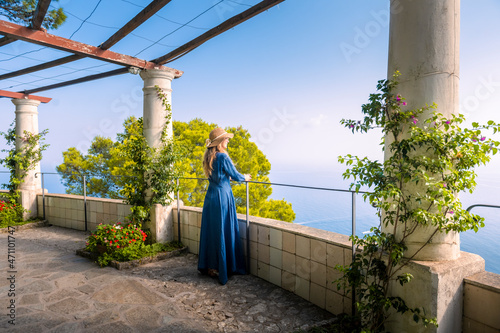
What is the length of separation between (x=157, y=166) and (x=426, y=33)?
13.7 ft

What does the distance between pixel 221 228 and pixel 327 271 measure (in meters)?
1.42

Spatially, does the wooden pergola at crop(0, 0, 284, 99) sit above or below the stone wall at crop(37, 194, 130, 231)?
above

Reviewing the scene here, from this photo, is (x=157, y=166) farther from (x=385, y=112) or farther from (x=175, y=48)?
(x=385, y=112)

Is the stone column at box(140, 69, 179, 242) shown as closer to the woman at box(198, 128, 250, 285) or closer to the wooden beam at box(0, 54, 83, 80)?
the wooden beam at box(0, 54, 83, 80)

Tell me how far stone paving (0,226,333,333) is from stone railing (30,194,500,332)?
183 millimetres

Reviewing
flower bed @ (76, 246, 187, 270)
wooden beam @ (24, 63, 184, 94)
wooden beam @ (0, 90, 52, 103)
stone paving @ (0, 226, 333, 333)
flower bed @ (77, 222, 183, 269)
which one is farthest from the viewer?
wooden beam @ (0, 90, 52, 103)

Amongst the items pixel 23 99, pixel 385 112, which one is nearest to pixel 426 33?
pixel 385 112

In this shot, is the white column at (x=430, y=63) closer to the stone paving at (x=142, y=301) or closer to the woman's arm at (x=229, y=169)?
the stone paving at (x=142, y=301)

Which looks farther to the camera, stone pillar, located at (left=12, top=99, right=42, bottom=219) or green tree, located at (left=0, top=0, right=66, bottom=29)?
stone pillar, located at (left=12, top=99, right=42, bottom=219)

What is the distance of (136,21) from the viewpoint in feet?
12.8

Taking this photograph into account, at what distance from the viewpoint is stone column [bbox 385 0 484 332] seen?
7.17 feet

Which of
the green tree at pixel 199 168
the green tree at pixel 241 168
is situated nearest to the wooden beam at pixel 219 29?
the green tree at pixel 199 168

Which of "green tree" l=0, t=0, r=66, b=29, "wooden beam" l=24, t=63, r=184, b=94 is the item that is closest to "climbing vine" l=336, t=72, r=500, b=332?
"wooden beam" l=24, t=63, r=184, b=94

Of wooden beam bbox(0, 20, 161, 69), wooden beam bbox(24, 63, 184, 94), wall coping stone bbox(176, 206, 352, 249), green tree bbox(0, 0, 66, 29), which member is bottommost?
wall coping stone bbox(176, 206, 352, 249)
